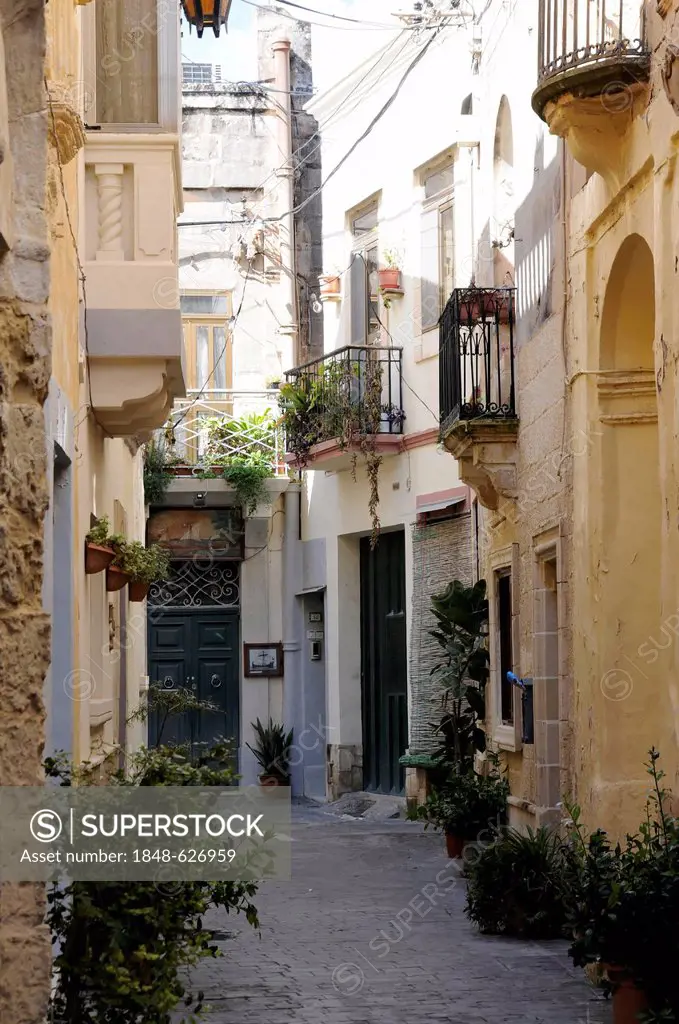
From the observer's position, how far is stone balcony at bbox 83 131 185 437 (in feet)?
31.6

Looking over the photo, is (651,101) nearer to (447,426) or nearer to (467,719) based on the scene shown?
(447,426)

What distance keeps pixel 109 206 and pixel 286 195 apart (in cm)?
1259

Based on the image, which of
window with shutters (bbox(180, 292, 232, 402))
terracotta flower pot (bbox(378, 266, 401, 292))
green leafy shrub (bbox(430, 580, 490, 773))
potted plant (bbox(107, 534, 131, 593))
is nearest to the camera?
potted plant (bbox(107, 534, 131, 593))

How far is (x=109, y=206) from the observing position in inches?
383

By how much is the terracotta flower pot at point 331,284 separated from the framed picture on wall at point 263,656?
202 inches

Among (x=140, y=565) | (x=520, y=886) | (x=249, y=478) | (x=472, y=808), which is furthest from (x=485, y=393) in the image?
(x=249, y=478)

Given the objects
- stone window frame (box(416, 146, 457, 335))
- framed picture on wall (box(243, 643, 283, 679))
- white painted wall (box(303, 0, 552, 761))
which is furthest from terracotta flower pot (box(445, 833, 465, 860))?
framed picture on wall (box(243, 643, 283, 679))

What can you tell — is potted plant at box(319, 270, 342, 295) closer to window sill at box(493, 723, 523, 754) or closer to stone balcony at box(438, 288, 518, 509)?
stone balcony at box(438, 288, 518, 509)

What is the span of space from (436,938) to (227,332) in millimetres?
13971

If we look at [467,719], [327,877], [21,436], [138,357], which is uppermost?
[138,357]

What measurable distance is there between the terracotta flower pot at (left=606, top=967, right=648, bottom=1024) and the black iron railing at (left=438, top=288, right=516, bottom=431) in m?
7.09

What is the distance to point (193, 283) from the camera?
73.8ft

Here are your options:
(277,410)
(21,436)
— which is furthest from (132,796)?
(277,410)

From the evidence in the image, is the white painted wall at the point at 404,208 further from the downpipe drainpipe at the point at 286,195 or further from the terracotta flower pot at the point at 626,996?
the terracotta flower pot at the point at 626,996
